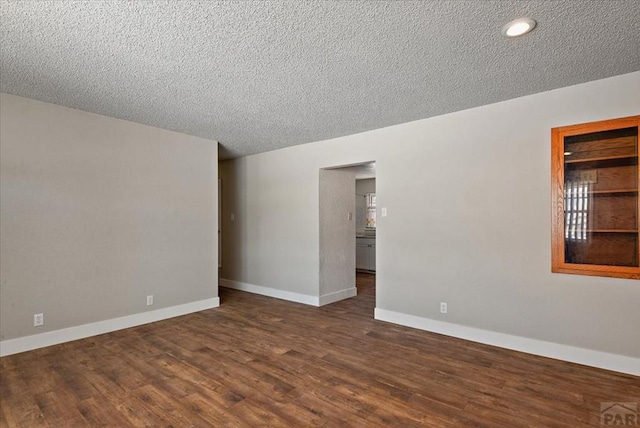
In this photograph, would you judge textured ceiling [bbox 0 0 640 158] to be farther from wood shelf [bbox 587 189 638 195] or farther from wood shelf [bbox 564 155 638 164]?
wood shelf [bbox 587 189 638 195]

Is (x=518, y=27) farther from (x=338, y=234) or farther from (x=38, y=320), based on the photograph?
(x=38, y=320)

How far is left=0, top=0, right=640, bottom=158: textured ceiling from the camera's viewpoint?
6.30 feet

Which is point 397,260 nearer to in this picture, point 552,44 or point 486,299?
point 486,299

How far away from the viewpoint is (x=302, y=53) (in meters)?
2.39

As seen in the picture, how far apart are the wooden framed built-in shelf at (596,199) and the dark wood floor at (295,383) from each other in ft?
3.14

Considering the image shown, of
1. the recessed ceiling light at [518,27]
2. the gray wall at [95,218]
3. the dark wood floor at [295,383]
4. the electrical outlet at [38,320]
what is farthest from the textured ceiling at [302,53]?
the dark wood floor at [295,383]

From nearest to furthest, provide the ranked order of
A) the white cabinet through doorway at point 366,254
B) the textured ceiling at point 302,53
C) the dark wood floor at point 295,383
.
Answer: the textured ceiling at point 302,53, the dark wood floor at point 295,383, the white cabinet through doorway at point 366,254

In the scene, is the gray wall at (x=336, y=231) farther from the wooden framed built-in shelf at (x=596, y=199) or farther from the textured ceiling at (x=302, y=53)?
the wooden framed built-in shelf at (x=596, y=199)

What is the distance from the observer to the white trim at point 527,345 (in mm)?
2754

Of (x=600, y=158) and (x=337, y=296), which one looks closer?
(x=600, y=158)

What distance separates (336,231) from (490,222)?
8.11 feet

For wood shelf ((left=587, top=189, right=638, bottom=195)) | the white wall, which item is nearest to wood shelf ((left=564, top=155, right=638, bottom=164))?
the white wall

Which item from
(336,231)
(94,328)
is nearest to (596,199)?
(336,231)

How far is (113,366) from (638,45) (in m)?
4.88
